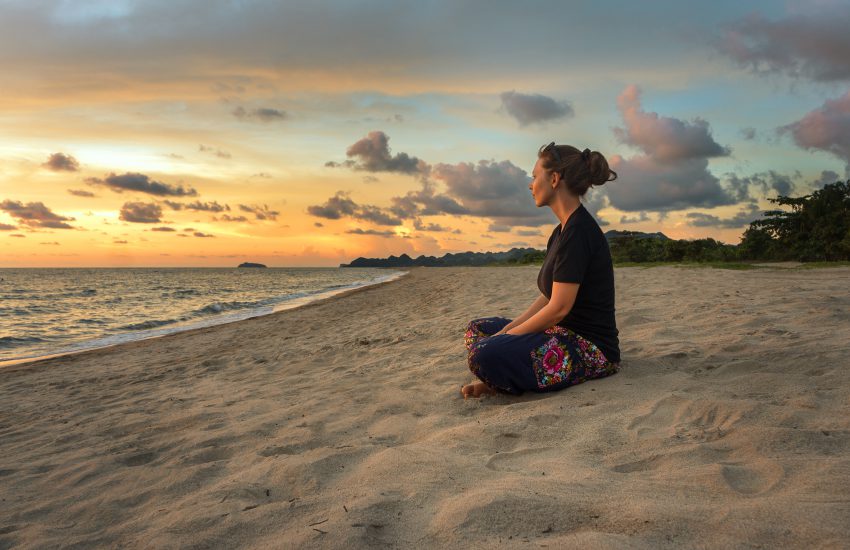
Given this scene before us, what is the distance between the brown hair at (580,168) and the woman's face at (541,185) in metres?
0.09

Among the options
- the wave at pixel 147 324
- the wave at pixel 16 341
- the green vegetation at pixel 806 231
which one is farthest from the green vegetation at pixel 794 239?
the wave at pixel 16 341

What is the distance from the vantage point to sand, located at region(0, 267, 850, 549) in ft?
6.13

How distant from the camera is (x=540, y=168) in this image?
3855 mm

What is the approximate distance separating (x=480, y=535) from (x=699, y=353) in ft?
10.8

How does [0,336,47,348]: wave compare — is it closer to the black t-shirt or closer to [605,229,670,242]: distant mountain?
the black t-shirt

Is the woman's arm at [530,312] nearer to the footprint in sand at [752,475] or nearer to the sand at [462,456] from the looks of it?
the sand at [462,456]

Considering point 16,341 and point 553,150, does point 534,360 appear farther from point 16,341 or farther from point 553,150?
point 16,341

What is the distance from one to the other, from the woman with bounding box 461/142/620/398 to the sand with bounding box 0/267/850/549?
6.5 inches

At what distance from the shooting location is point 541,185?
386 cm

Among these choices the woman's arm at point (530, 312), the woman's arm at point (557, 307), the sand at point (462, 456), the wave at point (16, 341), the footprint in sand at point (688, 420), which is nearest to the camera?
the sand at point (462, 456)

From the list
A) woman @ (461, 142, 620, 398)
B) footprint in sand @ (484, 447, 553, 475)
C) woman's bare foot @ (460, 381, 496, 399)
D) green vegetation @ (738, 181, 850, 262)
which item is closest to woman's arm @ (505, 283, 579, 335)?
woman @ (461, 142, 620, 398)

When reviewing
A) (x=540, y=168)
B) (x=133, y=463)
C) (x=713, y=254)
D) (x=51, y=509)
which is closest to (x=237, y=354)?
(x=133, y=463)

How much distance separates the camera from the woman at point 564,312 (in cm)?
356

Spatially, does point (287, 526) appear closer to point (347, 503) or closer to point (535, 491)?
point (347, 503)
